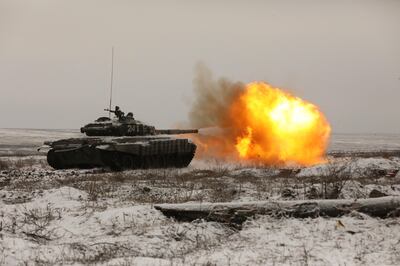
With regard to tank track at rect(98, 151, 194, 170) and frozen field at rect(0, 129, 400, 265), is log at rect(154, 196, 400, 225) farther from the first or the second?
tank track at rect(98, 151, 194, 170)

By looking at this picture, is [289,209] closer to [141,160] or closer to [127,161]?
[127,161]

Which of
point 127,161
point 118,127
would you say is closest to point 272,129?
point 118,127

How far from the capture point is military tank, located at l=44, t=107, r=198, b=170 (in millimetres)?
22156

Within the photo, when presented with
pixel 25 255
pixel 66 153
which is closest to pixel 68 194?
pixel 25 255

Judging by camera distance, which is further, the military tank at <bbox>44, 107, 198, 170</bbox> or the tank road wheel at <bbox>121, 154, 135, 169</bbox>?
the tank road wheel at <bbox>121, 154, 135, 169</bbox>

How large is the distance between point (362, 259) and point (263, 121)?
24.3 meters

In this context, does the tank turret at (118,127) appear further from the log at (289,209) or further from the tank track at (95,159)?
the log at (289,209)

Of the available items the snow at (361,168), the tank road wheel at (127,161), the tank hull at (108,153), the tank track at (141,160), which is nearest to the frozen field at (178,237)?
the snow at (361,168)

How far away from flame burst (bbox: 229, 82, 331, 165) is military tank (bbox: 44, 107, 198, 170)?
6.58 metres

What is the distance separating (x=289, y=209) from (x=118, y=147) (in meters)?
13.9

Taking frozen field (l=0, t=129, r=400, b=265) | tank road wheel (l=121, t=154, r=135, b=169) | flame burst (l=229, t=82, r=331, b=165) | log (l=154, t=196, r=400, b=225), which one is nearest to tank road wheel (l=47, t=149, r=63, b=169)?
tank road wheel (l=121, t=154, r=135, b=169)

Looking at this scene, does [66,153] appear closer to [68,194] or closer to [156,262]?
[68,194]

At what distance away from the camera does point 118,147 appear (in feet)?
71.7

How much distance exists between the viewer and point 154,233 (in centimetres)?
803
